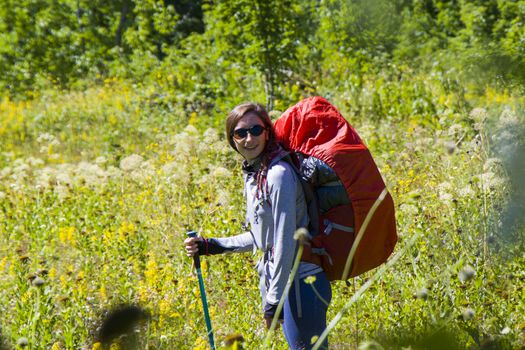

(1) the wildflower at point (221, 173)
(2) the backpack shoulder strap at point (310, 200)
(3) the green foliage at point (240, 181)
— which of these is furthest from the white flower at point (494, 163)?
(1) the wildflower at point (221, 173)

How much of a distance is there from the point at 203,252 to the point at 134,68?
888 centimetres

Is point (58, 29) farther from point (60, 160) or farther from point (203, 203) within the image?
point (203, 203)

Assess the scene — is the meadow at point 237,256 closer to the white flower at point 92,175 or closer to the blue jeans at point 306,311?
the white flower at point 92,175

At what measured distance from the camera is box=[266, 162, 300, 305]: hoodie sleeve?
2.31m

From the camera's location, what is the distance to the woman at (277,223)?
2.32 metres

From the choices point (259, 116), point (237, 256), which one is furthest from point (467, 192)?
point (259, 116)

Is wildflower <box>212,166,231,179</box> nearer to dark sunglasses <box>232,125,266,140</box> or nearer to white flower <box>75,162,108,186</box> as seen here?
white flower <box>75,162,108,186</box>

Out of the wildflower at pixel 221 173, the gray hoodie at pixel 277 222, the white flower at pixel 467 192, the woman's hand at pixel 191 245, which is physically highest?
the gray hoodie at pixel 277 222

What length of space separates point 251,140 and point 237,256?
1552 millimetres

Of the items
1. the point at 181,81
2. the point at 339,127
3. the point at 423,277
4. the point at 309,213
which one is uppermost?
the point at 339,127

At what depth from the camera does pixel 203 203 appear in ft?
15.9

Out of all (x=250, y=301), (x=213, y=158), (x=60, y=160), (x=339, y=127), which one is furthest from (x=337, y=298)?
(x=60, y=160)

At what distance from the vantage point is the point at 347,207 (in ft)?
7.66

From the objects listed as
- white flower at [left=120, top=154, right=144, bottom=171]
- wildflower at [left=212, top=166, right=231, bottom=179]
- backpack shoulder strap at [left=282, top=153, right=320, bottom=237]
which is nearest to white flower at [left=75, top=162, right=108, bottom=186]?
white flower at [left=120, top=154, right=144, bottom=171]
